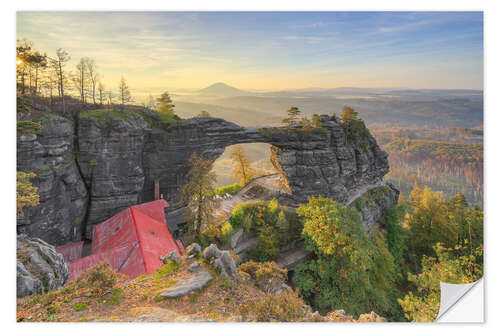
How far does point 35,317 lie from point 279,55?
1118 centimetres

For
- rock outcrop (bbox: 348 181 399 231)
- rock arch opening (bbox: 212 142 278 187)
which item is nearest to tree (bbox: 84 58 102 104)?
rock arch opening (bbox: 212 142 278 187)

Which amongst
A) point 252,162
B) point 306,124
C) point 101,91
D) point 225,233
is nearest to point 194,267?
point 225,233

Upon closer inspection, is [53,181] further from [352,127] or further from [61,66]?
[352,127]

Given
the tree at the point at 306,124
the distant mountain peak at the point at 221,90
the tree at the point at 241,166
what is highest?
the distant mountain peak at the point at 221,90

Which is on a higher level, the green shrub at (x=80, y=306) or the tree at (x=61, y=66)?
the tree at (x=61, y=66)

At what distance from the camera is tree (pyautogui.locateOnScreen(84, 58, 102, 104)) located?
8.52 meters

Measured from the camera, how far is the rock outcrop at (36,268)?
505 centimetres

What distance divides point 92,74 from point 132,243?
7955 mm

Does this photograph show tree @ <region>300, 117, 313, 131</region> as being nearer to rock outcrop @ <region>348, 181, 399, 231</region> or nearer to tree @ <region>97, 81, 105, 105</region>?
rock outcrop @ <region>348, 181, 399, 231</region>

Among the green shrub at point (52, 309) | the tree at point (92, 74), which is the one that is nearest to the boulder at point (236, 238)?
the green shrub at point (52, 309)

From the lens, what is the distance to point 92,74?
9.76 m

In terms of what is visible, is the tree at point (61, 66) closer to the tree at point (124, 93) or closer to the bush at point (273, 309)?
the tree at point (124, 93)

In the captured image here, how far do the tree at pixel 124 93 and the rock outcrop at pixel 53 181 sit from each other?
2.65m
